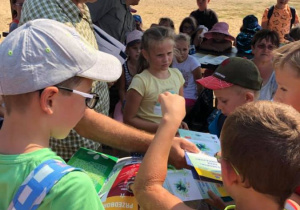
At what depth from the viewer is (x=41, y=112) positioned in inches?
43.9

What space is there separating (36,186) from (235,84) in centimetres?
171

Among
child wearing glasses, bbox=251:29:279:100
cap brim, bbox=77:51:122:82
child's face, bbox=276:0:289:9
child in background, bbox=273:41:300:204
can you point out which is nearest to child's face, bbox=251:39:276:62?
child wearing glasses, bbox=251:29:279:100

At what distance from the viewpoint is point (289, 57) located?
72.2 inches

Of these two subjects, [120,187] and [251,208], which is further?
[120,187]

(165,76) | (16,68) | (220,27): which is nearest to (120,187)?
(16,68)

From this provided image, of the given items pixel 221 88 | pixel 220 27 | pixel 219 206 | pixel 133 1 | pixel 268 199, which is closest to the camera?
pixel 268 199

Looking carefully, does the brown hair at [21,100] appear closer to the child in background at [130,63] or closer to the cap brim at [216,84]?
the cap brim at [216,84]

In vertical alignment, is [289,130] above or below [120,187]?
above

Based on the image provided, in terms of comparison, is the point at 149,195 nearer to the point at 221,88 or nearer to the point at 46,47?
the point at 46,47

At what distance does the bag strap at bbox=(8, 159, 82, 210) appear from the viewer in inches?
38.3

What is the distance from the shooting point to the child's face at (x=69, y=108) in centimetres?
114

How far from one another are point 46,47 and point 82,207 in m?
0.48

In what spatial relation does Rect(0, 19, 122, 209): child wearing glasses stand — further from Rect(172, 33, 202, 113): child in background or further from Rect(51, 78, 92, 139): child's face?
Rect(172, 33, 202, 113): child in background

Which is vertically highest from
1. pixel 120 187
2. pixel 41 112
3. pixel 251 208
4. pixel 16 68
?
pixel 16 68
